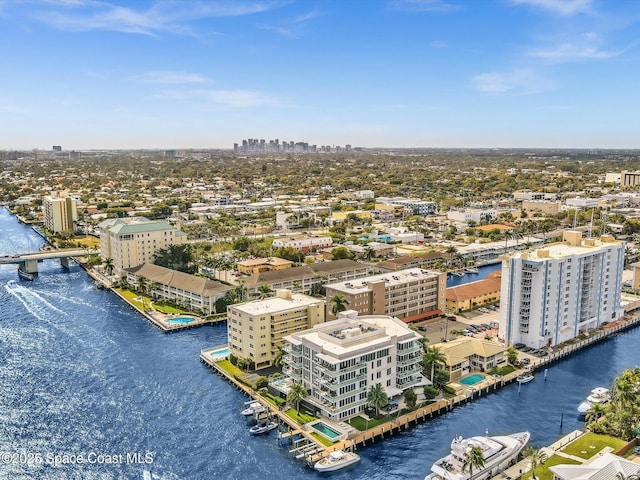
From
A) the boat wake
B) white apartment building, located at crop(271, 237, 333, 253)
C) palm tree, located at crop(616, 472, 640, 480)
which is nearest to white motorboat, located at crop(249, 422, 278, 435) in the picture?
palm tree, located at crop(616, 472, 640, 480)

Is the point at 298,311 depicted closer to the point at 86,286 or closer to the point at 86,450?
the point at 86,450

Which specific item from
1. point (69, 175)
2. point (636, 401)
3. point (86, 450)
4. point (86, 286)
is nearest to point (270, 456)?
point (86, 450)

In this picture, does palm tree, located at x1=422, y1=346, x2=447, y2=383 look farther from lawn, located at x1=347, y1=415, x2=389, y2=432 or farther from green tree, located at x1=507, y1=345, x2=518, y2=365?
green tree, located at x1=507, y1=345, x2=518, y2=365

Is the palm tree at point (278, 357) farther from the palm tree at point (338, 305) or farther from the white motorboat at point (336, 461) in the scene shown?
the white motorboat at point (336, 461)

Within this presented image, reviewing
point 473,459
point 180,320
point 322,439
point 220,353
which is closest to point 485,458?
Answer: point 473,459

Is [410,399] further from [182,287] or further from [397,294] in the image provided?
[182,287]

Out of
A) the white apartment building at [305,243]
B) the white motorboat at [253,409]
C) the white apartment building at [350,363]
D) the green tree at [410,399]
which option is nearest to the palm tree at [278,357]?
the white apartment building at [350,363]
